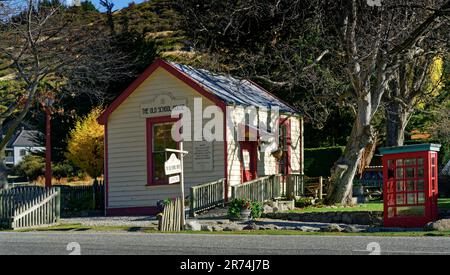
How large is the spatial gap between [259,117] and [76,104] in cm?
2291

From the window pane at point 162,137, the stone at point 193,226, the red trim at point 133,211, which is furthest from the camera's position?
the red trim at point 133,211

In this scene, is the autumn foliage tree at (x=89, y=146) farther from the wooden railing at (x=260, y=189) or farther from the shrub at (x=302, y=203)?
the shrub at (x=302, y=203)

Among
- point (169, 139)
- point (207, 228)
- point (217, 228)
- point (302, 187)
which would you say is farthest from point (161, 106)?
point (207, 228)

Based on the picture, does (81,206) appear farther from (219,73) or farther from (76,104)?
(76,104)

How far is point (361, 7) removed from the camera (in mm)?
29078

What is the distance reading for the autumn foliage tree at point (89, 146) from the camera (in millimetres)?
41656

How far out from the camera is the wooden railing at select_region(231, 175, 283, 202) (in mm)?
25958

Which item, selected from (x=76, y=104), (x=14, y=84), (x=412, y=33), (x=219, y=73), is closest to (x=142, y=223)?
(x=219, y=73)

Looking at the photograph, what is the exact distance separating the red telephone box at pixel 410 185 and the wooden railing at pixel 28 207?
1098 centimetres

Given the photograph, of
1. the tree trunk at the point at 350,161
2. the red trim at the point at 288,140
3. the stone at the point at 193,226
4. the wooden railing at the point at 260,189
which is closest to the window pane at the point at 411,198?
the stone at the point at 193,226

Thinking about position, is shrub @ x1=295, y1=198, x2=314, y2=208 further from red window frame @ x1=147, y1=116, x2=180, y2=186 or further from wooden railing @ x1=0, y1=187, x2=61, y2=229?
wooden railing @ x1=0, y1=187, x2=61, y2=229

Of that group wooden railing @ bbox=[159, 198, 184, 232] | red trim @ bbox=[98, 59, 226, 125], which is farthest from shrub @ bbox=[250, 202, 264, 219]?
red trim @ bbox=[98, 59, 226, 125]

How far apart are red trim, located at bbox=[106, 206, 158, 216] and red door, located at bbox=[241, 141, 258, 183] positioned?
11.5 feet

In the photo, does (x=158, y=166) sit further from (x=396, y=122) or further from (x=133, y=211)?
(x=396, y=122)
